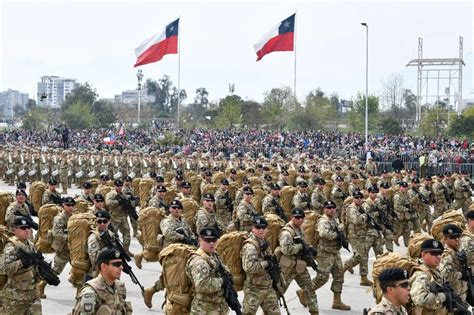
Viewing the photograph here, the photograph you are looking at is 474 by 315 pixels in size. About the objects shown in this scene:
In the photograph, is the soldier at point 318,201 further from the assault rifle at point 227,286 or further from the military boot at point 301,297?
the assault rifle at point 227,286

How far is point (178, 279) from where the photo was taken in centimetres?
860

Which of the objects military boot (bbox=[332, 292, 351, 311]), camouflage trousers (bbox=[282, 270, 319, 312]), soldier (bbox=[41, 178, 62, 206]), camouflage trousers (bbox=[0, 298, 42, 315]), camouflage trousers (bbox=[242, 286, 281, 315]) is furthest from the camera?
soldier (bbox=[41, 178, 62, 206])

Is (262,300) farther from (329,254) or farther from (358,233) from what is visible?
(358,233)

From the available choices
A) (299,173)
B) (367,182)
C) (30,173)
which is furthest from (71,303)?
(30,173)

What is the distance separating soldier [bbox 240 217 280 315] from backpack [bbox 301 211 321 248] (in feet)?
10.3

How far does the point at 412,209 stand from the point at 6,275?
11.5 m

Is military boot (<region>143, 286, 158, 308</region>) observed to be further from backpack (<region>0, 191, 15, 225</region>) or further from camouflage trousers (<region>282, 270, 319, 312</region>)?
backpack (<region>0, 191, 15, 225</region>)

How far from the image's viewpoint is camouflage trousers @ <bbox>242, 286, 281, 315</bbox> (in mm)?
10008

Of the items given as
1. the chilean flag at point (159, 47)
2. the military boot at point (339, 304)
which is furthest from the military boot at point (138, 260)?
the chilean flag at point (159, 47)

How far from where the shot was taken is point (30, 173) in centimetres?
3469

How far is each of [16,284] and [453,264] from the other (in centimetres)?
474

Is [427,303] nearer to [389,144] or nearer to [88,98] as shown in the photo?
[389,144]

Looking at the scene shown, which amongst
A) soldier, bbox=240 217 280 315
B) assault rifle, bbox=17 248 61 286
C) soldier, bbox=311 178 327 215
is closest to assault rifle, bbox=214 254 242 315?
soldier, bbox=240 217 280 315

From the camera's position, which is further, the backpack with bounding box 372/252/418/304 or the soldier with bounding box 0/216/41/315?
the soldier with bounding box 0/216/41/315
